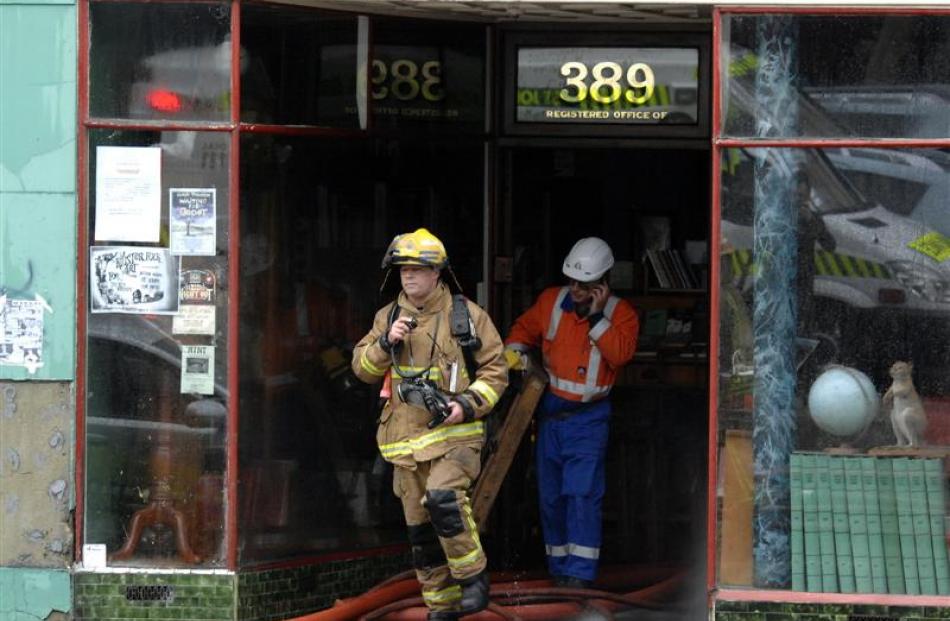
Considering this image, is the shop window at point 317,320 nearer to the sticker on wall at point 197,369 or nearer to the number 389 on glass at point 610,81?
the sticker on wall at point 197,369

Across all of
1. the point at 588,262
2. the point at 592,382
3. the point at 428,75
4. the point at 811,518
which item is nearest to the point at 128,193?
the point at 428,75

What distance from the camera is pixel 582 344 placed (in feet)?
32.8

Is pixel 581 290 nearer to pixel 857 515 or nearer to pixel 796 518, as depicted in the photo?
pixel 796 518

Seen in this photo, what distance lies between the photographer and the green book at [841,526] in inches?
341

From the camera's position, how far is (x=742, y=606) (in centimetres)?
865

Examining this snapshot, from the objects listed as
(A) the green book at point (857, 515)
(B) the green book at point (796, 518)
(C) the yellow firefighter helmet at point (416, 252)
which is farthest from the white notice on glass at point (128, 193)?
(A) the green book at point (857, 515)

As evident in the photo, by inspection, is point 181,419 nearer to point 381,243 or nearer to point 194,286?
point 194,286

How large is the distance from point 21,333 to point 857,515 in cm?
417

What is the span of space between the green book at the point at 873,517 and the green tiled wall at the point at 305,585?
273 centimetres

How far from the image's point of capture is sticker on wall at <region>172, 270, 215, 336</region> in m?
9.02

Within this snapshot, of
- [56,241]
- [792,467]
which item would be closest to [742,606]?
[792,467]

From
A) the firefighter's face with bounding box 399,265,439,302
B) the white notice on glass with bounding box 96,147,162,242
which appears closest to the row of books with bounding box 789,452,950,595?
the firefighter's face with bounding box 399,265,439,302

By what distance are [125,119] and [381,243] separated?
1.81 meters

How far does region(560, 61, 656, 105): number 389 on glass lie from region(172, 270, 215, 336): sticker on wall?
2831mm
